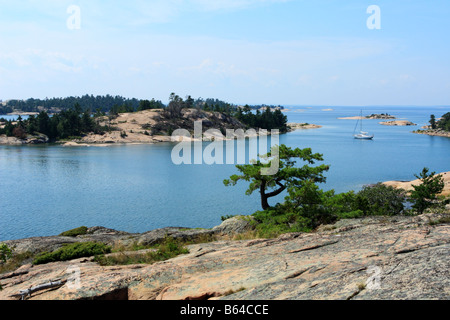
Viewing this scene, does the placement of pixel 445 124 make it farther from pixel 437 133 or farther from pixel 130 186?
pixel 130 186

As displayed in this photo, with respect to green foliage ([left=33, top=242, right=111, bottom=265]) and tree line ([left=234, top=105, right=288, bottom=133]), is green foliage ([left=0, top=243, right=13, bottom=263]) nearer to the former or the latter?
green foliage ([left=33, top=242, right=111, bottom=265])

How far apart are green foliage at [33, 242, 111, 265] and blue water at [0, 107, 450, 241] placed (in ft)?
61.6

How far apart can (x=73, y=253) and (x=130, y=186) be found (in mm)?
40038

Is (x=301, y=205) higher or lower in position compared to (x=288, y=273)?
lower

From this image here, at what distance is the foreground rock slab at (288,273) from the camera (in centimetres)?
828

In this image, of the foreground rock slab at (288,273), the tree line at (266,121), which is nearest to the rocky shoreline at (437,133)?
the tree line at (266,121)

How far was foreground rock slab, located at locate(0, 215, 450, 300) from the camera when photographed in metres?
8.28

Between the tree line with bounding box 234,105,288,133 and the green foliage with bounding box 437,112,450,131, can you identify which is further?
the tree line with bounding box 234,105,288,133

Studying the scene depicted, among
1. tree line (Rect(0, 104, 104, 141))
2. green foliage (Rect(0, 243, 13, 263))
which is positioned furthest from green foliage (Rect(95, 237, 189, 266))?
tree line (Rect(0, 104, 104, 141))

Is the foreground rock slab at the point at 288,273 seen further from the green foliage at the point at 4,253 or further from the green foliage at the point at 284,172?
the green foliage at the point at 284,172

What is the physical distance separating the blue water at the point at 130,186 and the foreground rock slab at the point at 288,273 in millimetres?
23948

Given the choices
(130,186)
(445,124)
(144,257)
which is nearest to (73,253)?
(144,257)

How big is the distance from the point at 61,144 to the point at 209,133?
5318cm

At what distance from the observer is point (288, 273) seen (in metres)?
9.86
